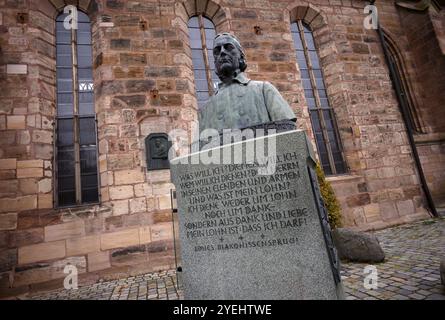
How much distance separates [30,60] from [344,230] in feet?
22.8

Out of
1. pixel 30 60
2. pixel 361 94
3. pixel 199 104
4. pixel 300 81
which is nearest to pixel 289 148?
pixel 199 104

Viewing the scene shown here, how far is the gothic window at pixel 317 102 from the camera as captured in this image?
696cm

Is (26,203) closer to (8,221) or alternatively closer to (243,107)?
(8,221)

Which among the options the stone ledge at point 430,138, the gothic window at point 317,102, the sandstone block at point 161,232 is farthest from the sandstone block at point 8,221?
the stone ledge at point 430,138

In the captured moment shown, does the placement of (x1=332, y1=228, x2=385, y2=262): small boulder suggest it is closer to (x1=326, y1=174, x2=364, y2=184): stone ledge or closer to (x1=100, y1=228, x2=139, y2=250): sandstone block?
(x1=326, y1=174, x2=364, y2=184): stone ledge

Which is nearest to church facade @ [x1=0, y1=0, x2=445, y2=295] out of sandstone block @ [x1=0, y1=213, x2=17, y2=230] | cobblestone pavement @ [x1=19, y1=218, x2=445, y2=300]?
sandstone block @ [x1=0, y1=213, x2=17, y2=230]

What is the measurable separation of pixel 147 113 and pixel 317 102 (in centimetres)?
468

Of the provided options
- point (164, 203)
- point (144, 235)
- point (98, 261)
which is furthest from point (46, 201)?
point (164, 203)

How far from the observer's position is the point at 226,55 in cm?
256

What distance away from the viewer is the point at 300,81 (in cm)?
689

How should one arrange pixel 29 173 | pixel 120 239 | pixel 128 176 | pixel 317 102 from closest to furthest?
pixel 29 173
pixel 120 239
pixel 128 176
pixel 317 102

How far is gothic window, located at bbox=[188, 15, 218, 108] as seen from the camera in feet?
21.7
